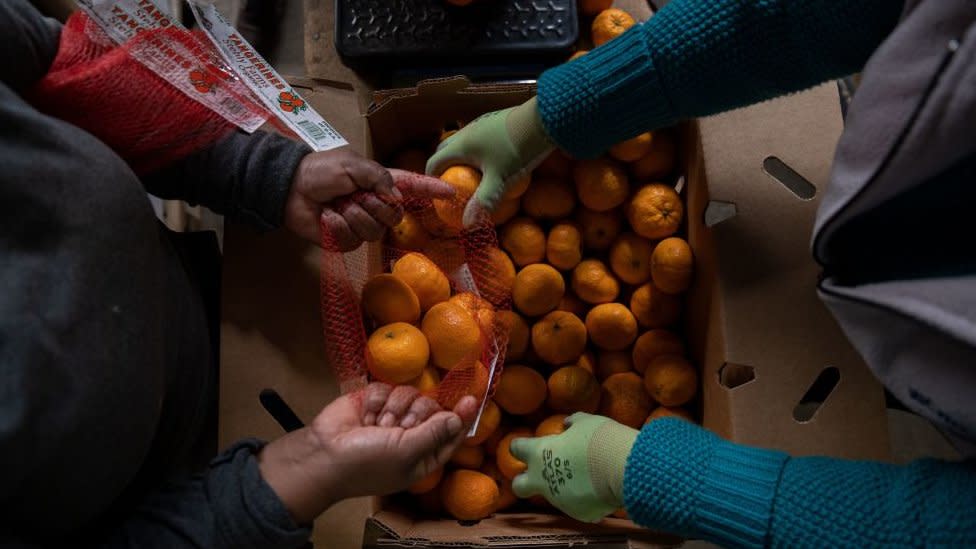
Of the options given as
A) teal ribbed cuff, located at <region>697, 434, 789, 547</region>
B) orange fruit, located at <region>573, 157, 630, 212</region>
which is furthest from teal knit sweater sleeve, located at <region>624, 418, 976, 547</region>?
orange fruit, located at <region>573, 157, 630, 212</region>

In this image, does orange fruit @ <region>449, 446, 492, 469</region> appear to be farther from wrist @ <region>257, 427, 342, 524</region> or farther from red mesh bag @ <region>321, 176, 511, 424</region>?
wrist @ <region>257, 427, 342, 524</region>

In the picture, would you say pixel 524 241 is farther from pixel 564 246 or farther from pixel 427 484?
pixel 427 484

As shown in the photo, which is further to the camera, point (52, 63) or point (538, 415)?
point (538, 415)

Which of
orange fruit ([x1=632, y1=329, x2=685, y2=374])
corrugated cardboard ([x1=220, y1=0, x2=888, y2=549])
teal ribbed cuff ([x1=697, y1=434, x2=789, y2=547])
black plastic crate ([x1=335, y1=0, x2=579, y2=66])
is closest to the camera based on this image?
teal ribbed cuff ([x1=697, y1=434, x2=789, y2=547])

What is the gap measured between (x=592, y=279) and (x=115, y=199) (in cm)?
59

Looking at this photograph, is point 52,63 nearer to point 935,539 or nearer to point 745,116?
point 745,116

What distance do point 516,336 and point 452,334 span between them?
17 cm

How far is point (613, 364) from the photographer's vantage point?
1040 millimetres

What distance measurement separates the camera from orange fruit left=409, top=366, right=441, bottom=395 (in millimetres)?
847

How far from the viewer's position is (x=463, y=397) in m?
0.81

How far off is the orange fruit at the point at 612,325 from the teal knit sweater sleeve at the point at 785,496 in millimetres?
242

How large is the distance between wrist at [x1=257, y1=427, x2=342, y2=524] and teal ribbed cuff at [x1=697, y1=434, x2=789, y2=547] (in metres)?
0.36

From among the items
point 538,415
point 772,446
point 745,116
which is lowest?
point 538,415

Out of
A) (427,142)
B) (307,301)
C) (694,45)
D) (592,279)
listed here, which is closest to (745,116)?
(694,45)
